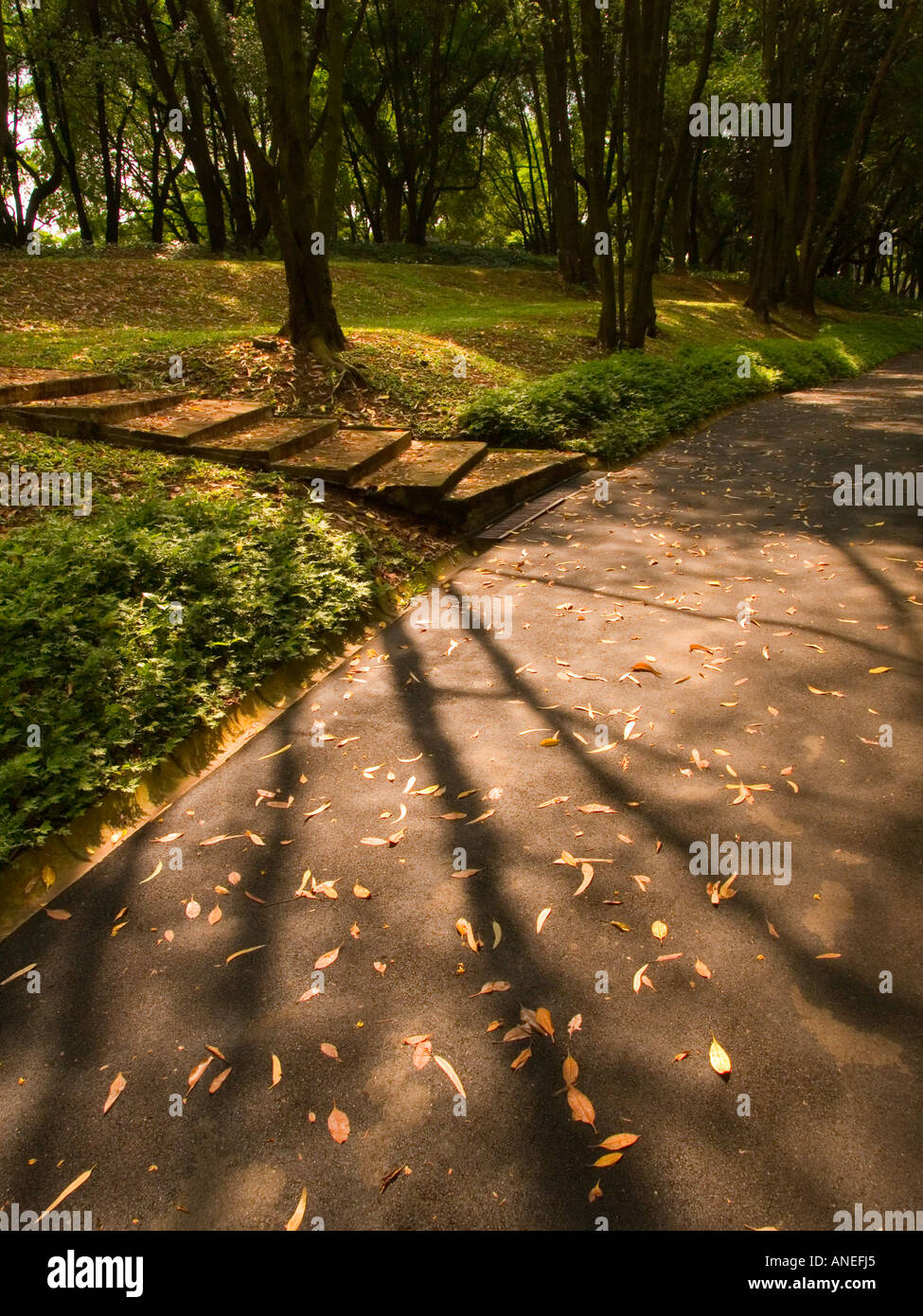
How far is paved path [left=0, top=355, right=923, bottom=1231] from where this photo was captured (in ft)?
6.69

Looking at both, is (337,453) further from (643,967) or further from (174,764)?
(643,967)

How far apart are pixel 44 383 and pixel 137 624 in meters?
4.15

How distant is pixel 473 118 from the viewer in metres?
27.2

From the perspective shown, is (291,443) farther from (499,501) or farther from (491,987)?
(491,987)

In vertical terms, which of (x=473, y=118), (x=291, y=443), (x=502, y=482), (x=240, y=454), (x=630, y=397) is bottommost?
(x=502, y=482)

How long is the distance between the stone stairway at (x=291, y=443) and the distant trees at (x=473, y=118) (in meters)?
2.25

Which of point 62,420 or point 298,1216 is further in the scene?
point 62,420

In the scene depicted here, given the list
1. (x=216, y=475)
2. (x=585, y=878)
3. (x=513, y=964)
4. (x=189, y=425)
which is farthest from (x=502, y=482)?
(x=513, y=964)

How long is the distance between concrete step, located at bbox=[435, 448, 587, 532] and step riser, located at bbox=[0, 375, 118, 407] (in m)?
3.56

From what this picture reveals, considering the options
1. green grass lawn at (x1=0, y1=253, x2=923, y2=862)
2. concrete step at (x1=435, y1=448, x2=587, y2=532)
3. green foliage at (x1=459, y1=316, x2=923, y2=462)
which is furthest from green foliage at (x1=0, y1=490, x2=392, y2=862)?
green foliage at (x1=459, y1=316, x2=923, y2=462)

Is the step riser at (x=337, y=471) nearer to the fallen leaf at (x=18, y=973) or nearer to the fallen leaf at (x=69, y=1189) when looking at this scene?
the fallen leaf at (x=18, y=973)

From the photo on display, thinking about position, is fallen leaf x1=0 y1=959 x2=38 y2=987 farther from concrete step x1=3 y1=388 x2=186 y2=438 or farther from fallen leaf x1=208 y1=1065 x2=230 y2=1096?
concrete step x1=3 y1=388 x2=186 y2=438

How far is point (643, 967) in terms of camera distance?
261 centimetres

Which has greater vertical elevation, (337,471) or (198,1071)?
(337,471)
